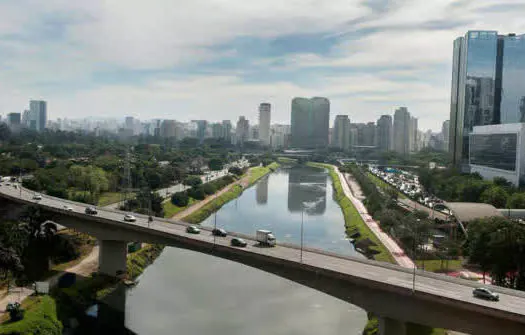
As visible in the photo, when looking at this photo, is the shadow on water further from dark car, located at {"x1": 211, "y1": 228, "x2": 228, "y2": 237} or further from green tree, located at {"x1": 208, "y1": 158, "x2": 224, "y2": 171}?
green tree, located at {"x1": 208, "y1": 158, "x2": 224, "y2": 171}

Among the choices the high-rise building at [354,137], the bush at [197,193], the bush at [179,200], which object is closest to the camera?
the bush at [179,200]

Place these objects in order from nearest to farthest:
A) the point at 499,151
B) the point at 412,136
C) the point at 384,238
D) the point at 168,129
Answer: the point at 384,238
the point at 499,151
the point at 412,136
the point at 168,129

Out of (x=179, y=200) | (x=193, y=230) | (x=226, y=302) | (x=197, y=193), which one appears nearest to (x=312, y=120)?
(x=197, y=193)

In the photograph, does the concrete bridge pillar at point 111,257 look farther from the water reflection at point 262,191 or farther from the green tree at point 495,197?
the water reflection at point 262,191

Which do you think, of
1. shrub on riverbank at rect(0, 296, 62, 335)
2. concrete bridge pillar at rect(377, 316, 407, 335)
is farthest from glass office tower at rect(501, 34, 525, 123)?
shrub on riverbank at rect(0, 296, 62, 335)

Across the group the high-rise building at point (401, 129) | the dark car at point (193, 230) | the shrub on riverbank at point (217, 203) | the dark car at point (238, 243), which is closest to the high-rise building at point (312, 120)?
the high-rise building at point (401, 129)

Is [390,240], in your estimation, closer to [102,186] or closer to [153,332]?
[153,332]

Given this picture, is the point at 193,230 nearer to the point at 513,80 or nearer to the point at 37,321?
the point at 37,321
